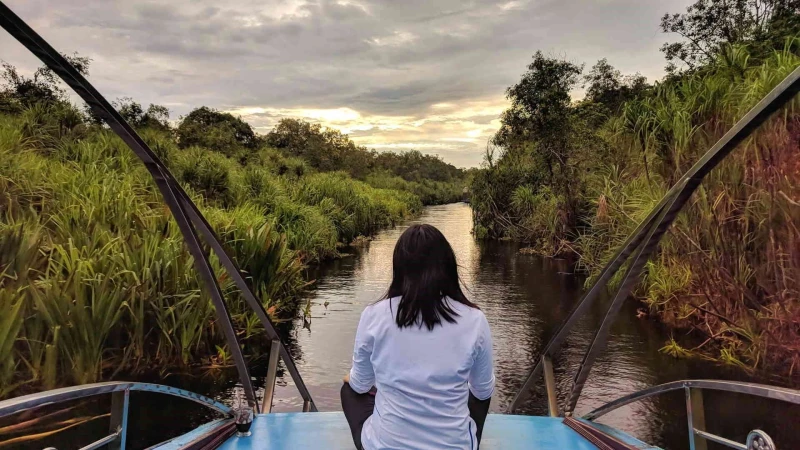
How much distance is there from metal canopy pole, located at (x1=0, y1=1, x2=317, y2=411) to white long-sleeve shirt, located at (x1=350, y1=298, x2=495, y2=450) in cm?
109

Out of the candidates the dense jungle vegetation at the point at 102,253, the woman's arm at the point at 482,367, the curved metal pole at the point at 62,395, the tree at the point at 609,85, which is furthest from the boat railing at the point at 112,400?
the tree at the point at 609,85

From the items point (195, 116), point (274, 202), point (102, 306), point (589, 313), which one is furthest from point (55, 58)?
point (195, 116)

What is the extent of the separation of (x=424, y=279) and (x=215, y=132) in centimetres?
2577

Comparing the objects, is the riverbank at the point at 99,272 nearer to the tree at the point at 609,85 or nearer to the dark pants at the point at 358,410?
the dark pants at the point at 358,410

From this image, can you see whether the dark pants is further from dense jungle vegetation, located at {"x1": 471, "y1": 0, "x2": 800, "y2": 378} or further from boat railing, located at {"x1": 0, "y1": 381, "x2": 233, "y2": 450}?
dense jungle vegetation, located at {"x1": 471, "y1": 0, "x2": 800, "y2": 378}

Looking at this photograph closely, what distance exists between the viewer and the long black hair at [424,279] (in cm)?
175

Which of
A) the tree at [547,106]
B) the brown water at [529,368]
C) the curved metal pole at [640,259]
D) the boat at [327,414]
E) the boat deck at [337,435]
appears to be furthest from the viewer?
the tree at [547,106]

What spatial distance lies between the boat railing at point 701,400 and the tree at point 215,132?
74.5ft

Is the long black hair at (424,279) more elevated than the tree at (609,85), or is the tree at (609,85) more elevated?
the tree at (609,85)

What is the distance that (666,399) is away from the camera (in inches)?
206

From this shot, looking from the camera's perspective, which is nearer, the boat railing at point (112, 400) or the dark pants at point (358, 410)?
the boat railing at point (112, 400)

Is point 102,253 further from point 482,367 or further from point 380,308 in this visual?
point 482,367

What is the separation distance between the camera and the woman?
175cm

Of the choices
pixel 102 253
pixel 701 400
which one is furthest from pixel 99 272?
pixel 701 400
